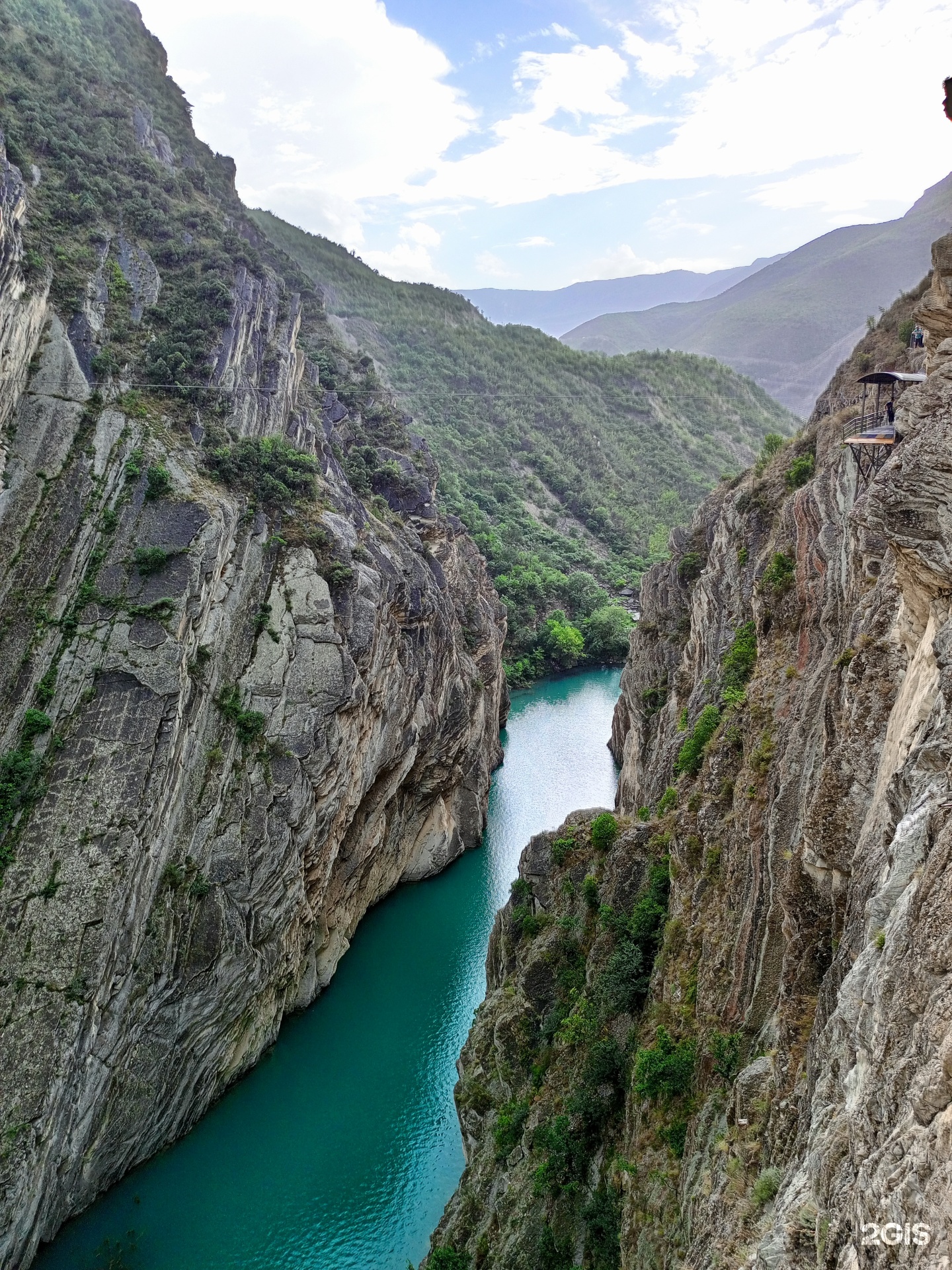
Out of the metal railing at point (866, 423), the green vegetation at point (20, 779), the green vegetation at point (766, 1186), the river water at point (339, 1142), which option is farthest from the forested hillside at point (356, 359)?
the green vegetation at point (766, 1186)

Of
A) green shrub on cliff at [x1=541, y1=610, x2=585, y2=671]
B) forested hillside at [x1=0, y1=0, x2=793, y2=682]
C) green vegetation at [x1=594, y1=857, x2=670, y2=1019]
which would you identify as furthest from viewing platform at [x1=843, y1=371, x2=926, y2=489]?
green shrub on cliff at [x1=541, y1=610, x2=585, y2=671]

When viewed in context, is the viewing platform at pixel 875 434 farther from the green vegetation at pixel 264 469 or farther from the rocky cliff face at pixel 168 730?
the green vegetation at pixel 264 469

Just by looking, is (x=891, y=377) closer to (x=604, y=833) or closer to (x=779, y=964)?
(x=604, y=833)

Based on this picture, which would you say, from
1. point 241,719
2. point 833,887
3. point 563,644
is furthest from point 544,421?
point 833,887

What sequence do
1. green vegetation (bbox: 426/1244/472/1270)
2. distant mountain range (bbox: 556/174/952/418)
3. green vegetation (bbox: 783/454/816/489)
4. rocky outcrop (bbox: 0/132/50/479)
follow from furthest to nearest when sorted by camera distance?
distant mountain range (bbox: 556/174/952/418)
rocky outcrop (bbox: 0/132/50/479)
green vegetation (bbox: 783/454/816/489)
green vegetation (bbox: 426/1244/472/1270)

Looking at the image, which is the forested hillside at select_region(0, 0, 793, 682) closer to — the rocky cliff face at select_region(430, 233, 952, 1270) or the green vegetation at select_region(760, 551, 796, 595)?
the green vegetation at select_region(760, 551, 796, 595)

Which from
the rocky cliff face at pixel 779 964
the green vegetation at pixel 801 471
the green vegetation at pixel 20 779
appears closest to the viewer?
the rocky cliff face at pixel 779 964
